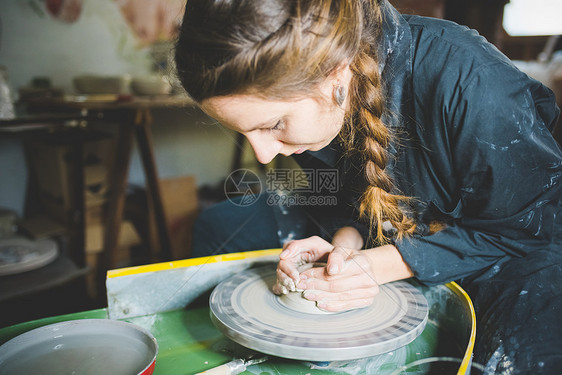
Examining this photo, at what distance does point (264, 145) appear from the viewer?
857 mm

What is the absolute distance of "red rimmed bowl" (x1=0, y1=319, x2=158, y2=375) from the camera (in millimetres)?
698

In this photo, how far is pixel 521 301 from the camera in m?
0.82

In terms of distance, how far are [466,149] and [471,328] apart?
0.32 metres

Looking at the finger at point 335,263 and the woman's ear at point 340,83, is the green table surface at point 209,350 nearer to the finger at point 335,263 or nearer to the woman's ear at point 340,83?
the finger at point 335,263

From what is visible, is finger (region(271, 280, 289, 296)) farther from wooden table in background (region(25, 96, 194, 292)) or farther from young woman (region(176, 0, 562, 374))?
wooden table in background (region(25, 96, 194, 292))

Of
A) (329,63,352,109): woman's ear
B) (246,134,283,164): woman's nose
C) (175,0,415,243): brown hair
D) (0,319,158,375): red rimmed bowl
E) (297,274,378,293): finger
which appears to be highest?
(175,0,415,243): brown hair

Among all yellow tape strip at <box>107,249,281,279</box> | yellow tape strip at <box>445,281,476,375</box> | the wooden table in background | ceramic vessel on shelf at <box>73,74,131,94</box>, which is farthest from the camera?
ceramic vessel on shelf at <box>73,74,131,94</box>

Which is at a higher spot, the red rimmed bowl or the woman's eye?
the woman's eye

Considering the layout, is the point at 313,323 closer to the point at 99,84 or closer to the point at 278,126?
the point at 278,126

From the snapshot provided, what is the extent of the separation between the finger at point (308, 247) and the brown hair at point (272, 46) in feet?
0.96

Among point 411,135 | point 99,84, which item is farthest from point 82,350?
point 99,84

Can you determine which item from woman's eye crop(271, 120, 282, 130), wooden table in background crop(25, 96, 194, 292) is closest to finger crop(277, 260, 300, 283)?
woman's eye crop(271, 120, 282, 130)

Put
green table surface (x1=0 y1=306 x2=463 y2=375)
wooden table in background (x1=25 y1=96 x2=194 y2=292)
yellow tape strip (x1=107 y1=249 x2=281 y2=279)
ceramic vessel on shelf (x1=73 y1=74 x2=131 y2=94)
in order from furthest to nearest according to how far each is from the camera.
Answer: ceramic vessel on shelf (x1=73 y1=74 x2=131 y2=94) → wooden table in background (x1=25 y1=96 x2=194 y2=292) → yellow tape strip (x1=107 y1=249 x2=281 y2=279) → green table surface (x1=0 y1=306 x2=463 y2=375)

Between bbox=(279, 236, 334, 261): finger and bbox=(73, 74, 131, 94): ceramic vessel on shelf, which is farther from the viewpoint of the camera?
bbox=(73, 74, 131, 94): ceramic vessel on shelf
